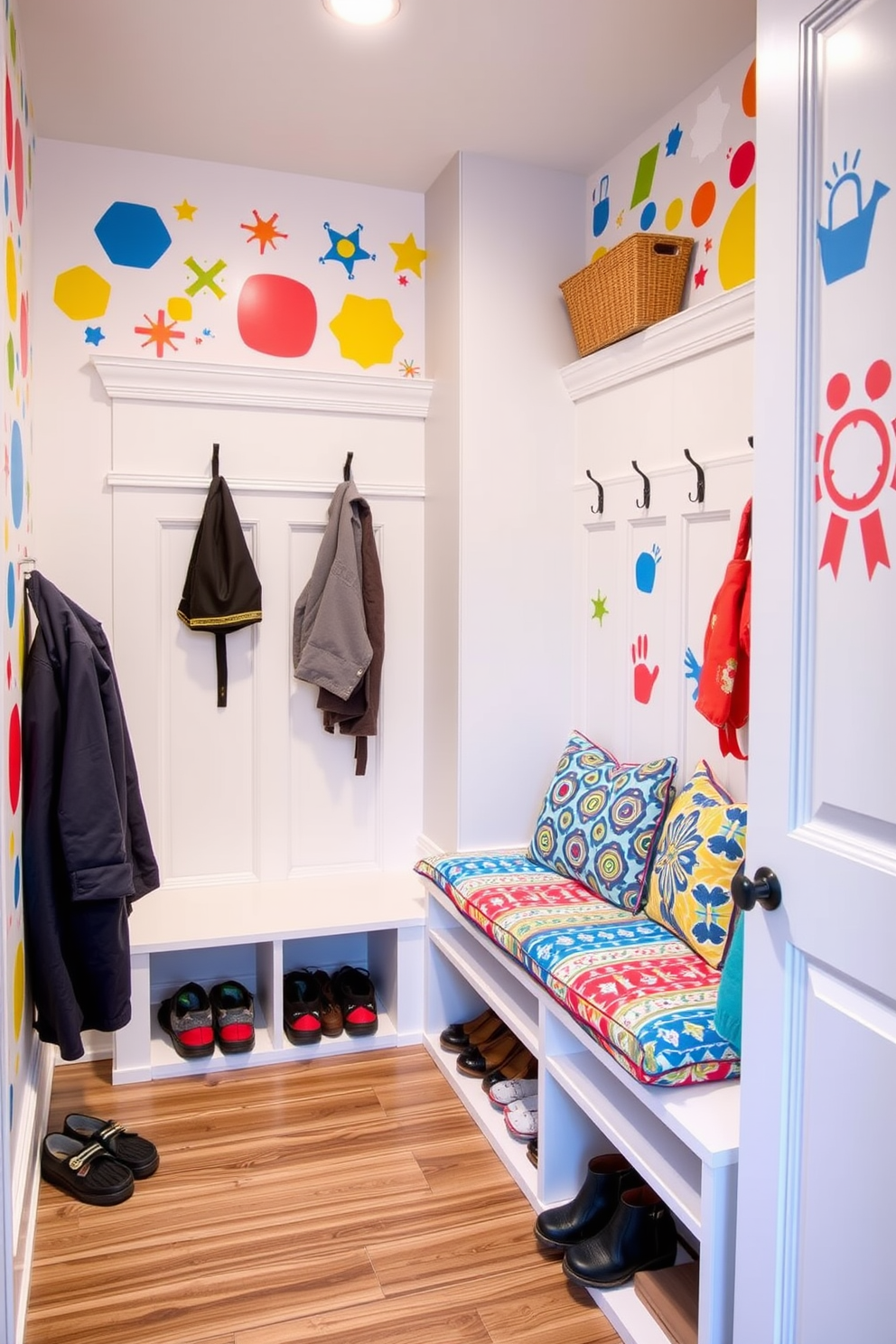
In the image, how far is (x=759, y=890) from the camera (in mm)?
1404

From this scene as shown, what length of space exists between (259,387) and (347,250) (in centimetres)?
54

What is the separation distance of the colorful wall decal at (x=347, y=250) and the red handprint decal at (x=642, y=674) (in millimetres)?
1506

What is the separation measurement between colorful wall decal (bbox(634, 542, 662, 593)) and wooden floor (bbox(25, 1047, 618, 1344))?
1.44 m

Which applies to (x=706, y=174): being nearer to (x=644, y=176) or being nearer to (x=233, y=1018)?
(x=644, y=176)

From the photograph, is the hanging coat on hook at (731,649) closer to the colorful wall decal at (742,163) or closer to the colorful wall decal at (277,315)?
the colorful wall decal at (742,163)

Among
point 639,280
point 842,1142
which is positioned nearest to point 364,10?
point 639,280

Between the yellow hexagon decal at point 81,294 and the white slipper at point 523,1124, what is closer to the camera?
the white slipper at point 523,1124

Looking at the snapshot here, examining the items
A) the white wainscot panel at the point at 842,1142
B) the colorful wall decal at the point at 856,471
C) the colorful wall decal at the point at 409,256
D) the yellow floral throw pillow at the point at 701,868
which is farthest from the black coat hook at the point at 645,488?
the white wainscot panel at the point at 842,1142

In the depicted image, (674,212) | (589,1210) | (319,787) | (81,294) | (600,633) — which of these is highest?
(674,212)

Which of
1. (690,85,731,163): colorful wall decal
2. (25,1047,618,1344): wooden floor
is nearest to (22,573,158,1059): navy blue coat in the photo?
(25,1047,618,1344): wooden floor

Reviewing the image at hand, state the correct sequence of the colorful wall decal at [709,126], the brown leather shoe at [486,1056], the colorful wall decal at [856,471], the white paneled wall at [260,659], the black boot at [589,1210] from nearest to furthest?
the colorful wall decal at [856,471] < the black boot at [589,1210] < the colorful wall decal at [709,126] < the brown leather shoe at [486,1056] < the white paneled wall at [260,659]

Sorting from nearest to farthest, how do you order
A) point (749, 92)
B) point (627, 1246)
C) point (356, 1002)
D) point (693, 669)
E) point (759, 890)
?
point (759, 890) → point (627, 1246) → point (749, 92) → point (693, 669) → point (356, 1002)

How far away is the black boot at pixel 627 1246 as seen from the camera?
1863 millimetres

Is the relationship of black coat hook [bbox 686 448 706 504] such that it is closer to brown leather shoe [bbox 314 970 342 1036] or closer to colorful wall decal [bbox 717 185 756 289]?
colorful wall decal [bbox 717 185 756 289]
